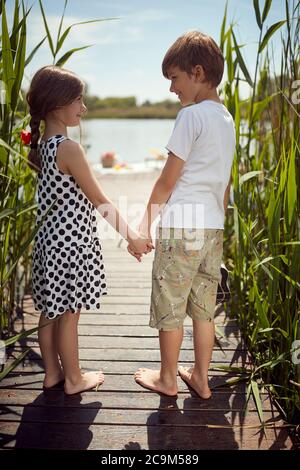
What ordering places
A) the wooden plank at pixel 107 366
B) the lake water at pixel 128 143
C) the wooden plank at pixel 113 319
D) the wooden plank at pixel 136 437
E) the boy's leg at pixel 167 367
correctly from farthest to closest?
the lake water at pixel 128 143 → the wooden plank at pixel 113 319 → the wooden plank at pixel 107 366 → the boy's leg at pixel 167 367 → the wooden plank at pixel 136 437

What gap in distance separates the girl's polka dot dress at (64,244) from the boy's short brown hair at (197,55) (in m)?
0.38

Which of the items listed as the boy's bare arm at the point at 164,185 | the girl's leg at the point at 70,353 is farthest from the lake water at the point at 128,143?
the girl's leg at the point at 70,353

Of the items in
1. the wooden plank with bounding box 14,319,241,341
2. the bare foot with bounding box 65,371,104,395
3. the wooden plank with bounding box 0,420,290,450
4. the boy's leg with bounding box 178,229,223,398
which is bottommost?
the wooden plank with bounding box 0,420,290,450

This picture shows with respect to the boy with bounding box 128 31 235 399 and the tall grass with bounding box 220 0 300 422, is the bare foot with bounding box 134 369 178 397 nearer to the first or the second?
the boy with bounding box 128 31 235 399

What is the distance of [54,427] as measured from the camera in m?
1.42

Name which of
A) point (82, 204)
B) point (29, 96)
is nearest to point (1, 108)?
point (29, 96)

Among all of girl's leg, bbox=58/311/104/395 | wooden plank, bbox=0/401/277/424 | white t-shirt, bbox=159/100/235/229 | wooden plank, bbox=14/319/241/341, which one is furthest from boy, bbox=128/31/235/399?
wooden plank, bbox=14/319/241/341

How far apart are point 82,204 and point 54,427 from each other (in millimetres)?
624

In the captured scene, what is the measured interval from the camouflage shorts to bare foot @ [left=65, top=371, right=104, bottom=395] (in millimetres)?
282

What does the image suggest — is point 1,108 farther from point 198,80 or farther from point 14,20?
point 198,80

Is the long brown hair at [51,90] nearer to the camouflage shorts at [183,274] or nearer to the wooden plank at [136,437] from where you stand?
the camouflage shorts at [183,274]

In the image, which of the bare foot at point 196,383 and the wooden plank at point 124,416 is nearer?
the wooden plank at point 124,416

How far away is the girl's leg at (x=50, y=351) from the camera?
162cm

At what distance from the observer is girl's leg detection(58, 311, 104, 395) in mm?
1557
